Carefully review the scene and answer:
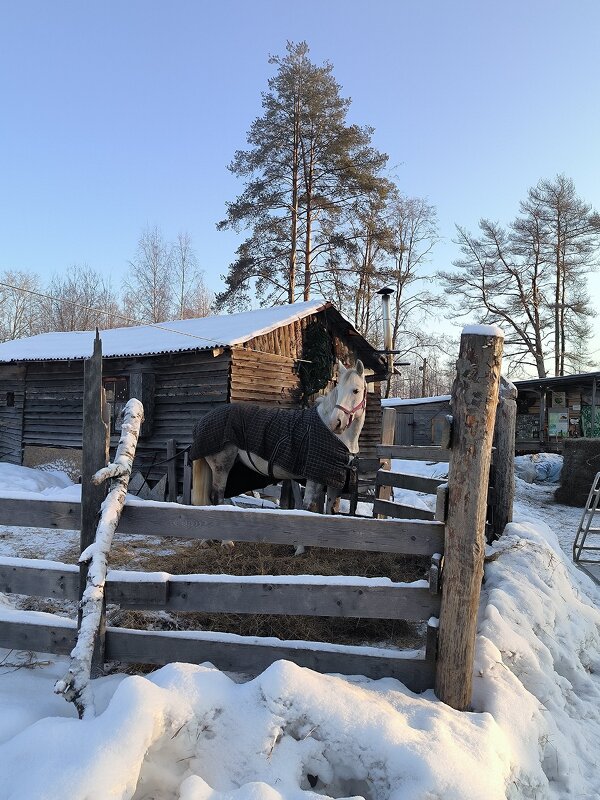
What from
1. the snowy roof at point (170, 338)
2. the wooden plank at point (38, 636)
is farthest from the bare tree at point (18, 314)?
the wooden plank at point (38, 636)

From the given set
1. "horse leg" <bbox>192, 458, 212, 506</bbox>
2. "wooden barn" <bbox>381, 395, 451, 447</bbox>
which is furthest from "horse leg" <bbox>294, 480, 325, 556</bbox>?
"wooden barn" <bbox>381, 395, 451, 447</bbox>

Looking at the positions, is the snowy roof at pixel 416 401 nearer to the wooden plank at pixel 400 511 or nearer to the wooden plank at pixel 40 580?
the wooden plank at pixel 400 511

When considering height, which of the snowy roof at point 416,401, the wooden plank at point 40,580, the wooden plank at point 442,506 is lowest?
the wooden plank at point 40,580

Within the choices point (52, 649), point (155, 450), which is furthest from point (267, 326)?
point (52, 649)

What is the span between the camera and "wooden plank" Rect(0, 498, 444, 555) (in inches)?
109

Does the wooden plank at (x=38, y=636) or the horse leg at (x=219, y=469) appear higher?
the horse leg at (x=219, y=469)

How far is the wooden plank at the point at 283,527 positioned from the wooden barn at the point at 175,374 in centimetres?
840

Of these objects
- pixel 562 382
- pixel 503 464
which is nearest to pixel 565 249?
pixel 562 382

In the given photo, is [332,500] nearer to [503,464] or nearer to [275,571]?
[275,571]

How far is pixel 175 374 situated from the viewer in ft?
41.2

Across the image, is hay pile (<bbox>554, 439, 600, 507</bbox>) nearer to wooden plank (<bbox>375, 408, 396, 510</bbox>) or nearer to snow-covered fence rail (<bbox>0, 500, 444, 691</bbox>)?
wooden plank (<bbox>375, 408, 396, 510</bbox>)

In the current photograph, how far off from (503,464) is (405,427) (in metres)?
21.5

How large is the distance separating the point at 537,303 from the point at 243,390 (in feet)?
81.2

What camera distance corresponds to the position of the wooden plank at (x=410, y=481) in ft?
18.4
